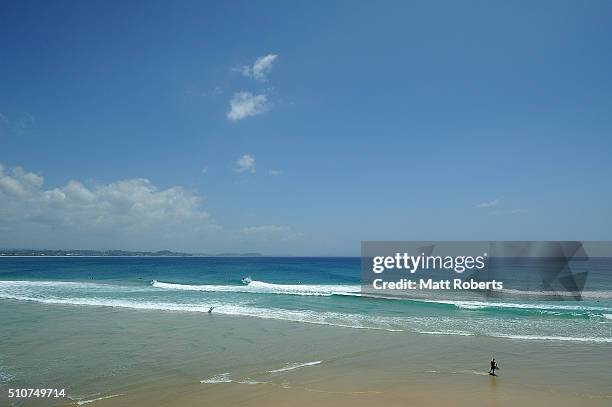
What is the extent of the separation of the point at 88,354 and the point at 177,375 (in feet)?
14.7

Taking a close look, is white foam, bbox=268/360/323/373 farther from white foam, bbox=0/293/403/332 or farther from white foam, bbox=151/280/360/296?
white foam, bbox=151/280/360/296

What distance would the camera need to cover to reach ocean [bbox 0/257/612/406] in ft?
40.0

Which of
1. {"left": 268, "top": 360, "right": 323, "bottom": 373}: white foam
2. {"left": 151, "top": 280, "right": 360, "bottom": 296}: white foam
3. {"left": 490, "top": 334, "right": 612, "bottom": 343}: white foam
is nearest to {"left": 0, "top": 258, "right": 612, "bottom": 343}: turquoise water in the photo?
{"left": 490, "top": 334, "right": 612, "bottom": 343}: white foam

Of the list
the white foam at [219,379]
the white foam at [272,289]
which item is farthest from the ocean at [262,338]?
the white foam at [272,289]

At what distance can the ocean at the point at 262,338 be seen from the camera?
12.2m

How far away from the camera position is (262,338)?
661 inches

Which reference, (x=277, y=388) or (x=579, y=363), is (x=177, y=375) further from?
(x=579, y=363)

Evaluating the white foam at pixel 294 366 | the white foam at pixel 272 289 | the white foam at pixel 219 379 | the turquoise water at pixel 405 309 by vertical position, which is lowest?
the white foam at pixel 272 289

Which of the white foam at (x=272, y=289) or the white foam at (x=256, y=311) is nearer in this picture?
the white foam at (x=256, y=311)

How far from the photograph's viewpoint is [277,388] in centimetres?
1099

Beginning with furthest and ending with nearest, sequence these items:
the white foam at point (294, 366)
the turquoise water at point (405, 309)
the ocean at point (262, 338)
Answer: the turquoise water at point (405, 309) → the white foam at point (294, 366) → the ocean at point (262, 338)

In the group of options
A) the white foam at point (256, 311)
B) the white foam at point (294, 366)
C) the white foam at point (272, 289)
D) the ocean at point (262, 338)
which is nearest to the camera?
the ocean at point (262, 338)

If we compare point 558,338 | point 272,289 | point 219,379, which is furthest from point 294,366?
point 272,289

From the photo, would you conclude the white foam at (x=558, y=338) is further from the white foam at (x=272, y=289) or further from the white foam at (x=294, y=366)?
the white foam at (x=272, y=289)
